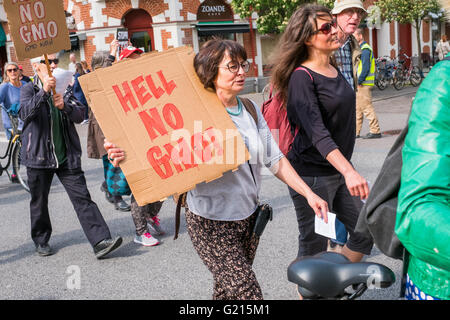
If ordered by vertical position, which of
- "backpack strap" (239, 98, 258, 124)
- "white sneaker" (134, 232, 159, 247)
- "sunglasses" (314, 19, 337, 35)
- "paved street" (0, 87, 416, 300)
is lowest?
"paved street" (0, 87, 416, 300)

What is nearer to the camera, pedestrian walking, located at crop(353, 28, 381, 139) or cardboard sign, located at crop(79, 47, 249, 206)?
cardboard sign, located at crop(79, 47, 249, 206)

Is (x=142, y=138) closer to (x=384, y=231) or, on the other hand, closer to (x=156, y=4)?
(x=384, y=231)

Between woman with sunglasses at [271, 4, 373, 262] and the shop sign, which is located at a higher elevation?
the shop sign

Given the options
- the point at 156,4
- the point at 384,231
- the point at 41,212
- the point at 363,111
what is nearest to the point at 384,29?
the point at 156,4

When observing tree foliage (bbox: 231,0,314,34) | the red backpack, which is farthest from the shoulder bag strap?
tree foliage (bbox: 231,0,314,34)

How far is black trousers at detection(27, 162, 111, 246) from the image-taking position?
Result: 15.4ft

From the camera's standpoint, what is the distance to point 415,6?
752 inches

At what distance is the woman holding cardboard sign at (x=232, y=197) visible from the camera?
98.4 inches

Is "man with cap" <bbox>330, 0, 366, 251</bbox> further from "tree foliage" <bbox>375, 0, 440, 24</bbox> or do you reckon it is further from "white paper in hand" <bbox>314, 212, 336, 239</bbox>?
"tree foliage" <bbox>375, 0, 440, 24</bbox>

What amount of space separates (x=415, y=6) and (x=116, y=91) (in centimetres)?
1918

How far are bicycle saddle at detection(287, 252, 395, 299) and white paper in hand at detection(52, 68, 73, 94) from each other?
3.46 meters

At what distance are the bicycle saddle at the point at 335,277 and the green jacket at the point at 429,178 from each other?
207 mm

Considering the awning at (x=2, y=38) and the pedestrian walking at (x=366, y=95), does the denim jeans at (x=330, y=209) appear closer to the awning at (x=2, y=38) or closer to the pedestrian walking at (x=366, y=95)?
the pedestrian walking at (x=366, y=95)

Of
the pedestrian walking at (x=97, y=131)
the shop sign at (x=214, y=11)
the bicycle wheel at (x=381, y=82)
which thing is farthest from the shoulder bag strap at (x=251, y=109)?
the shop sign at (x=214, y=11)
